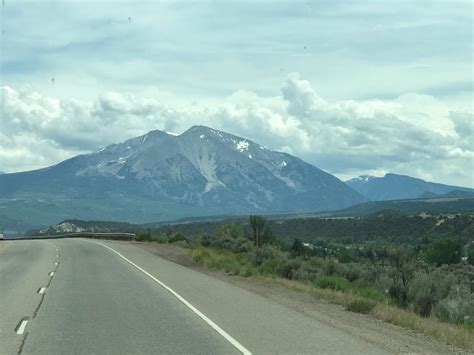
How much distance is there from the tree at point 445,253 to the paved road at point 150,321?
42470 mm

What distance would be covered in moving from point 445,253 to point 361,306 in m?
50.5

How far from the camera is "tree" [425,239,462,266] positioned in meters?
61.1

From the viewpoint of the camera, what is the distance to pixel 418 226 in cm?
10950

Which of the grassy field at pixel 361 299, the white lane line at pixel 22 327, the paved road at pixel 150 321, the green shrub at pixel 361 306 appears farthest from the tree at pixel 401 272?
the white lane line at pixel 22 327

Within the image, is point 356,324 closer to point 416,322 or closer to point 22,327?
point 416,322

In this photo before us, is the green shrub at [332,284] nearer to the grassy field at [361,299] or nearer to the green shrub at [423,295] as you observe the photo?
the grassy field at [361,299]

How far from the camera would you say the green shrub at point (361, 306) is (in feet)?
52.3

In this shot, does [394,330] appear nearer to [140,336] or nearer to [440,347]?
[440,347]

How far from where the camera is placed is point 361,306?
634 inches

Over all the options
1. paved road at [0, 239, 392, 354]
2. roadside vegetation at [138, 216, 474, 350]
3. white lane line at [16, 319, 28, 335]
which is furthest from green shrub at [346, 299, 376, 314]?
white lane line at [16, 319, 28, 335]

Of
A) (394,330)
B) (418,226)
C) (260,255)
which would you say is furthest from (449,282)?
(418,226)

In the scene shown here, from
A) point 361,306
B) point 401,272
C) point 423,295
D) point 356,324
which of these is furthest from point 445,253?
point 356,324

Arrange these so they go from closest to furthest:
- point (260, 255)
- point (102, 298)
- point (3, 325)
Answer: point (3, 325) < point (102, 298) < point (260, 255)

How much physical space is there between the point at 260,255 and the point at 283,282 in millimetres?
9917
